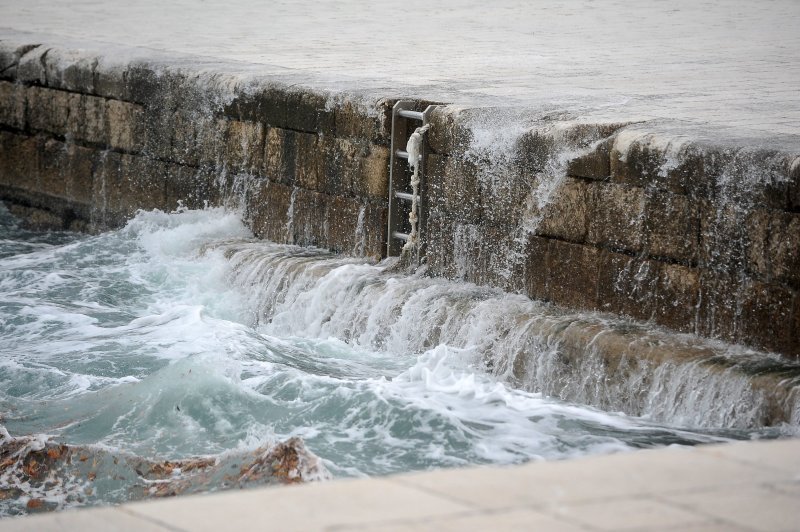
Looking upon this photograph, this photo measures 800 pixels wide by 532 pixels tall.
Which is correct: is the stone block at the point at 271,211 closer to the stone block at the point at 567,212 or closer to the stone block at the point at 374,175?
the stone block at the point at 374,175

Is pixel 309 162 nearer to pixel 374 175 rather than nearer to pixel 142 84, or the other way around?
pixel 374 175

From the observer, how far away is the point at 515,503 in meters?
3.17

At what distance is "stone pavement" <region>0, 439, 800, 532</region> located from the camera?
3055 mm

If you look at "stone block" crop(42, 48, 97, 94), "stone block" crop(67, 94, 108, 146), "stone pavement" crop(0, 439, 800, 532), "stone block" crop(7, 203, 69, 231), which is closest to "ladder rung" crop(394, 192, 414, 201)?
"stone block" crop(67, 94, 108, 146)

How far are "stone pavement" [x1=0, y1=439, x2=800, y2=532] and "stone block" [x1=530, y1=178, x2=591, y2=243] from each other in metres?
4.05

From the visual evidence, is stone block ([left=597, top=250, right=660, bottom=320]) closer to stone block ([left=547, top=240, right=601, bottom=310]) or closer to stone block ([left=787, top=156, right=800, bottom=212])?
stone block ([left=547, top=240, right=601, bottom=310])

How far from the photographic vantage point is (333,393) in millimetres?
6875

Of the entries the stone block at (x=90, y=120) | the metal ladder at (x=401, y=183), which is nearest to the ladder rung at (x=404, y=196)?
the metal ladder at (x=401, y=183)

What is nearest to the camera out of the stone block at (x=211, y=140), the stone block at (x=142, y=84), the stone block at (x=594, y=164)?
the stone block at (x=594, y=164)

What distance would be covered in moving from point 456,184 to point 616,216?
1495 mm

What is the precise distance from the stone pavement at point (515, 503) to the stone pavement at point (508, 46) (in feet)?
15.4

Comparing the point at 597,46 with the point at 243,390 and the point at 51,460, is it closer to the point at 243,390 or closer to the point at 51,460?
the point at 243,390

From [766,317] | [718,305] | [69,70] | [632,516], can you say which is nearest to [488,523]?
[632,516]

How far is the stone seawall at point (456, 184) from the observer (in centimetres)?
662
